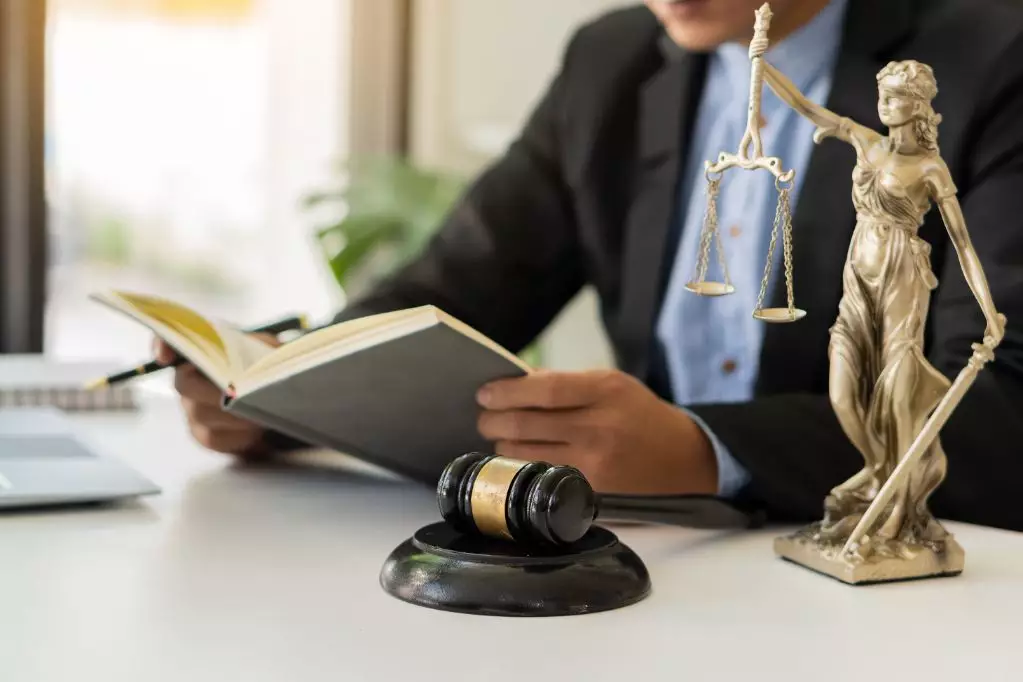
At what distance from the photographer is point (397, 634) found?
72 centimetres

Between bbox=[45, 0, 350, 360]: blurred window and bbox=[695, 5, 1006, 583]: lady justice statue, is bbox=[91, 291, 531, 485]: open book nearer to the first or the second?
bbox=[695, 5, 1006, 583]: lady justice statue

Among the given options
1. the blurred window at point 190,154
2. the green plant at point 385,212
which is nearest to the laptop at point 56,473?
the green plant at point 385,212

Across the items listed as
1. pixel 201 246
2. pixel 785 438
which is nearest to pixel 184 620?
pixel 785 438

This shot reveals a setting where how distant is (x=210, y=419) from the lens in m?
1.27

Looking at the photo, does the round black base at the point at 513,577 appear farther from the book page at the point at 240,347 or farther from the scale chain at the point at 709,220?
the book page at the point at 240,347

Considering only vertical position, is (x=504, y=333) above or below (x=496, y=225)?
below

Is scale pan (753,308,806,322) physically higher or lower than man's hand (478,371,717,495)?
higher

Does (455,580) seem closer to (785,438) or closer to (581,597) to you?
(581,597)

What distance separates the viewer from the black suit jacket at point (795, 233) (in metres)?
1.02

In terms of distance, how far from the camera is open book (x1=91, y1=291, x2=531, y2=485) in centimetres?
91

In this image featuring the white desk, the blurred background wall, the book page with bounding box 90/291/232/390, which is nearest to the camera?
the white desk

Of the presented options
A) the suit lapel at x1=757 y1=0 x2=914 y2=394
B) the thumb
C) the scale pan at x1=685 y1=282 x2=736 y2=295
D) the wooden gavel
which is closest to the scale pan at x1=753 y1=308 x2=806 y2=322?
the scale pan at x1=685 y1=282 x2=736 y2=295

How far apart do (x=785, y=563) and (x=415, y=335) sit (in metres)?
0.31

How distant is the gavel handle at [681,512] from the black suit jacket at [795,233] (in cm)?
3
